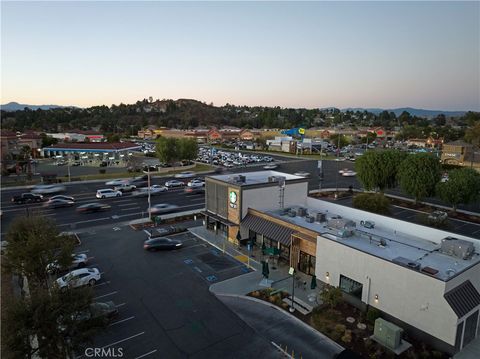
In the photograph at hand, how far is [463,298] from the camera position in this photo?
18.9m

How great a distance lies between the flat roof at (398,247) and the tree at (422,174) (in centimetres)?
2395

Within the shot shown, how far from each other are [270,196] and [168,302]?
16.4 m

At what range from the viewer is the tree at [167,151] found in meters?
82.1

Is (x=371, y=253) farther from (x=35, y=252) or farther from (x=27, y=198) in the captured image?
(x=27, y=198)

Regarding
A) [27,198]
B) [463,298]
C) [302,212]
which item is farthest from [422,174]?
[27,198]

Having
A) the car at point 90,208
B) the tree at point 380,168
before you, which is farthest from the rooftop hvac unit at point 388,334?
the car at point 90,208

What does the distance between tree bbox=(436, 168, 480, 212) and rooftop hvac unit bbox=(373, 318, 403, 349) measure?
3424cm

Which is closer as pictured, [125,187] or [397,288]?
[397,288]

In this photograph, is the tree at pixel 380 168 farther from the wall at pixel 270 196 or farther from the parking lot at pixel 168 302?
the parking lot at pixel 168 302

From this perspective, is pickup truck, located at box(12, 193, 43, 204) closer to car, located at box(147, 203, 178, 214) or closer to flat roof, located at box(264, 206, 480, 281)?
car, located at box(147, 203, 178, 214)

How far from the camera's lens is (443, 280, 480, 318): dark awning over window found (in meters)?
18.1

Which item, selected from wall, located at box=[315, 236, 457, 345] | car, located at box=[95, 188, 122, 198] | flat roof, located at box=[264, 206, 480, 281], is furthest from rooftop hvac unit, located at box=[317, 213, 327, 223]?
car, located at box=[95, 188, 122, 198]

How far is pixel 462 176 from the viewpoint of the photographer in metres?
45.3

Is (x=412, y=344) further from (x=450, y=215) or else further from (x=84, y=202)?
(x=84, y=202)
